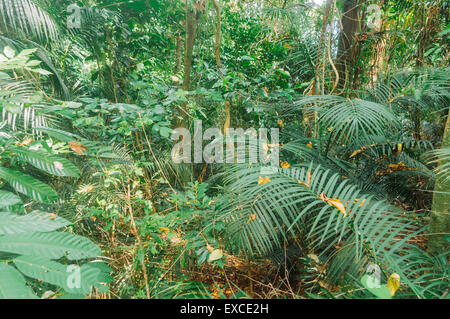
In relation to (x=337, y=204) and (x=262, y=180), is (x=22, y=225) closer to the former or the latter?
(x=262, y=180)

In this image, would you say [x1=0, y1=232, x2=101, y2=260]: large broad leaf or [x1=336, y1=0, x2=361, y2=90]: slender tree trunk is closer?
[x1=0, y1=232, x2=101, y2=260]: large broad leaf

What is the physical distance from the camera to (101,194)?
54.0 inches

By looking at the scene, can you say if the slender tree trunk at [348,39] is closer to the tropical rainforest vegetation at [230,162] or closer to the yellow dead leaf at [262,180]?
the tropical rainforest vegetation at [230,162]

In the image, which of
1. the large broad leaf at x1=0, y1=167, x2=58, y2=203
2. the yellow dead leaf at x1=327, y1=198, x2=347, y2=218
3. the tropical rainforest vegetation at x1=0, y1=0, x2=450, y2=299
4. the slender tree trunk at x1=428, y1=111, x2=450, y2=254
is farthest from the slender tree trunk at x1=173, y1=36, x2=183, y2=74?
the slender tree trunk at x1=428, y1=111, x2=450, y2=254

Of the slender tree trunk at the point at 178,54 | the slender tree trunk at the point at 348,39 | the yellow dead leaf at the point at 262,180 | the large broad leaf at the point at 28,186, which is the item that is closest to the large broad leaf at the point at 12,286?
the large broad leaf at the point at 28,186

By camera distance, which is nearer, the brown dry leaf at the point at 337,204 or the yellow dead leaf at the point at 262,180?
the brown dry leaf at the point at 337,204

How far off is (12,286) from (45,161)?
396 mm

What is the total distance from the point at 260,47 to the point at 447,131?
149 cm

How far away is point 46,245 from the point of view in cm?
48

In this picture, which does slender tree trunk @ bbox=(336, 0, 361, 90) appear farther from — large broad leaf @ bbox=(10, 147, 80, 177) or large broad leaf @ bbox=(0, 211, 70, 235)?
large broad leaf @ bbox=(0, 211, 70, 235)

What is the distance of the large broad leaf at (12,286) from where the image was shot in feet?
1.31

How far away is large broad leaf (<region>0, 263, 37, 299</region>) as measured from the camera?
399mm

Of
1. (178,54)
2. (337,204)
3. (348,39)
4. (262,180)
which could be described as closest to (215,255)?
(262,180)
